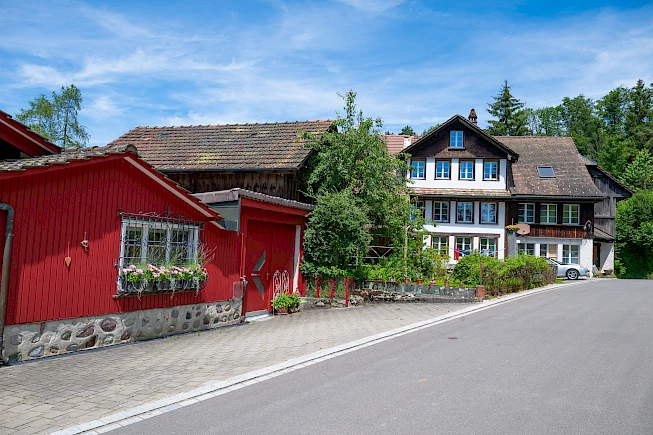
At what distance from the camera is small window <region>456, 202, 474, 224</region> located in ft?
121

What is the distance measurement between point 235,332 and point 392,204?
31.5 feet

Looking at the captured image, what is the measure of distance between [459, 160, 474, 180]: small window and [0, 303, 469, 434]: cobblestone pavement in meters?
24.8

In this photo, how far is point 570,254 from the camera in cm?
3709

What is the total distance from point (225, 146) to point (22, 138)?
34.0 feet

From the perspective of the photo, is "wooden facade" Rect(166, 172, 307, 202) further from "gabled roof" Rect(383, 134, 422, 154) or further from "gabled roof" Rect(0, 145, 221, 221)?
"gabled roof" Rect(383, 134, 422, 154)

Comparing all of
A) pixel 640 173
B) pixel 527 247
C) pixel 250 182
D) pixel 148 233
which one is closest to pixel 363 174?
pixel 250 182

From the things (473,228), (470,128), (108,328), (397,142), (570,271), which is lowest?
(108,328)

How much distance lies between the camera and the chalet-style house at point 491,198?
36.0 meters

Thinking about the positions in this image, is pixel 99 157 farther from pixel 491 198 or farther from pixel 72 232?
pixel 491 198

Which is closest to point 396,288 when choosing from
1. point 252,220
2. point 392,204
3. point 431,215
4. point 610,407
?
point 392,204

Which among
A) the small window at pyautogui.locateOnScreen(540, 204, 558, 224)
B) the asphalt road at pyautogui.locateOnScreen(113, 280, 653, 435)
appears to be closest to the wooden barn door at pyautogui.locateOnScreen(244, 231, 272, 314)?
the asphalt road at pyautogui.locateOnScreen(113, 280, 653, 435)

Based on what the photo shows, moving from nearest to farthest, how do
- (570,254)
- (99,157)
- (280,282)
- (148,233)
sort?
(99,157)
(148,233)
(280,282)
(570,254)

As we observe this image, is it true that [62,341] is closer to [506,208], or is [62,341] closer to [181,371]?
[181,371]

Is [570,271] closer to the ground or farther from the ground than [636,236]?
closer to the ground
